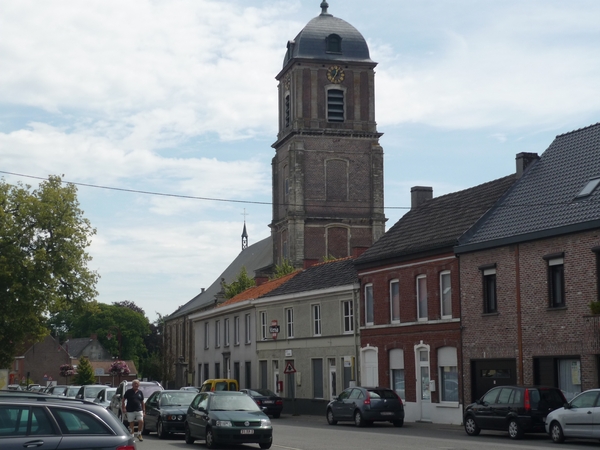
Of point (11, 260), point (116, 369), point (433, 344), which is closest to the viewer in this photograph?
point (433, 344)

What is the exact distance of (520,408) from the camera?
26672mm

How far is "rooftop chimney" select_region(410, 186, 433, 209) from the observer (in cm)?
4525

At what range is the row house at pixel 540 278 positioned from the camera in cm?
2950

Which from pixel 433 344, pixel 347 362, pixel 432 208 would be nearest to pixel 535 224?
pixel 433 344

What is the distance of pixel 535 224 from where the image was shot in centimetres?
3219

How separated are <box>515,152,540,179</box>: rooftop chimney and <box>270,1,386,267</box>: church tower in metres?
46.2

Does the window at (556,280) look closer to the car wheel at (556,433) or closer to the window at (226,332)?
the car wheel at (556,433)

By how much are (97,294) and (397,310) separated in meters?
22.9

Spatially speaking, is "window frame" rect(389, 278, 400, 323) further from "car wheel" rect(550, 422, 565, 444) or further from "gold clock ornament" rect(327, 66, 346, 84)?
"gold clock ornament" rect(327, 66, 346, 84)

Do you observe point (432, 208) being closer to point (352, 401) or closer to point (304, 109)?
point (352, 401)

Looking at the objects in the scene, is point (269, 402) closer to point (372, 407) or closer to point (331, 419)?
point (331, 419)

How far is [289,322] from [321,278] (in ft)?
10.4

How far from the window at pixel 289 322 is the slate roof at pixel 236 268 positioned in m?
40.9

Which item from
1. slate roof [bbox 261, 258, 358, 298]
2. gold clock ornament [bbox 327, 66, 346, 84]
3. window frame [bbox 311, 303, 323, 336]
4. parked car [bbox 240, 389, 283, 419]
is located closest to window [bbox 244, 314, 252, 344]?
slate roof [bbox 261, 258, 358, 298]
